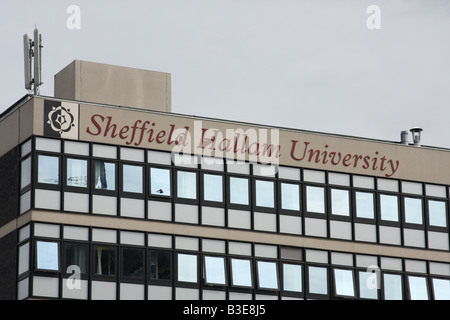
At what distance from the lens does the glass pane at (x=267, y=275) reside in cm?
4809

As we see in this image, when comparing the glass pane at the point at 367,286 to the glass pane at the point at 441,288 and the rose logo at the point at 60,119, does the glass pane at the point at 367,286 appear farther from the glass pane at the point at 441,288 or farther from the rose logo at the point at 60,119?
the rose logo at the point at 60,119

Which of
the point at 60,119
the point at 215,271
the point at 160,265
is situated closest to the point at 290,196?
the point at 215,271

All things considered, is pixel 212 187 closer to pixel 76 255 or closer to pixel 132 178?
pixel 132 178

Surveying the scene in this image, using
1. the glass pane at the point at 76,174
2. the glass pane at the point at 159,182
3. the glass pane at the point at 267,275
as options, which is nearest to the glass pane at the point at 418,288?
the glass pane at the point at 267,275

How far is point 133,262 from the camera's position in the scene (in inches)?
1807

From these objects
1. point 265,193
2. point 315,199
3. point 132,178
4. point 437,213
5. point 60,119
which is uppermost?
point 60,119

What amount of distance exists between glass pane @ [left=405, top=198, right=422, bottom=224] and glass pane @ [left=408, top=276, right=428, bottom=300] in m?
2.51

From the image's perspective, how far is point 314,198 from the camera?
50.2 metres

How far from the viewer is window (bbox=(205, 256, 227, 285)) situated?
47.1 metres

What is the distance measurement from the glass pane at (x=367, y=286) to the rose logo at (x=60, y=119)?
1379 centimetres

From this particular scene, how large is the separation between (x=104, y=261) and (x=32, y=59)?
903 cm

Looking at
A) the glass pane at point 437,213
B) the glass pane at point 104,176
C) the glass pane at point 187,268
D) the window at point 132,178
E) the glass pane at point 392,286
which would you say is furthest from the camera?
the glass pane at point 437,213
